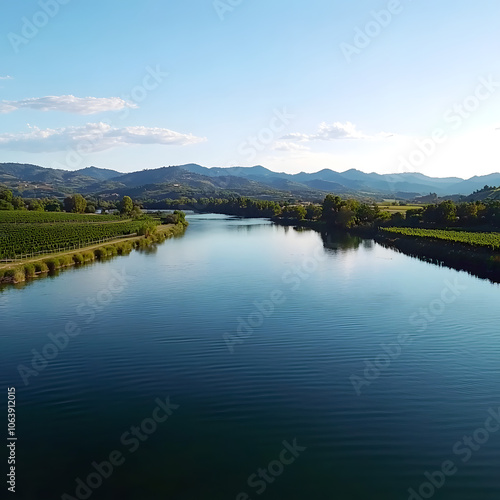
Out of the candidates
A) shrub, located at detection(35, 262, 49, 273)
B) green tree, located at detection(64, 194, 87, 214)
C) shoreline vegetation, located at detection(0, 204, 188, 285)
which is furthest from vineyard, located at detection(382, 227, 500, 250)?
green tree, located at detection(64, 194, 87, 214)

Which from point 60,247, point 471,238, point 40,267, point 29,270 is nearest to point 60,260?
point 40,267

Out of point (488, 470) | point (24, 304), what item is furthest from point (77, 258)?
point (488, 470)

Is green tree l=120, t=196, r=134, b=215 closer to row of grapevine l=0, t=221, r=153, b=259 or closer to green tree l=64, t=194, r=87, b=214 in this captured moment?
green tree l=64, t=194, r=87, b=214

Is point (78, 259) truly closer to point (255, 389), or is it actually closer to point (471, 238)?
point (255, 389)

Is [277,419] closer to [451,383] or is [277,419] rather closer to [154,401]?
[154,401]

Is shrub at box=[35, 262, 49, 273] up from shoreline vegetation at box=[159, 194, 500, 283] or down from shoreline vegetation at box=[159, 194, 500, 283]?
down

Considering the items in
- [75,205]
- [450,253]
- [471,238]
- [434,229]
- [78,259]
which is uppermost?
[471,238]

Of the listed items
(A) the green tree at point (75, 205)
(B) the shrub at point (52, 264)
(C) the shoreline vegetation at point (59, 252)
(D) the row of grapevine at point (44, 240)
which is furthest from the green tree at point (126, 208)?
(B) the shrub at point (52, 264)
